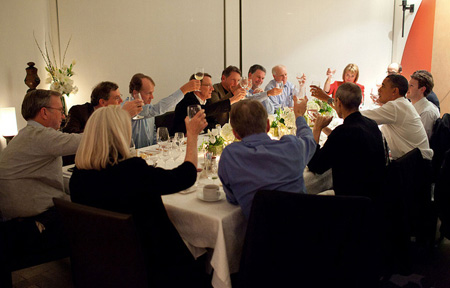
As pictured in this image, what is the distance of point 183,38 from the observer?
6.53 m

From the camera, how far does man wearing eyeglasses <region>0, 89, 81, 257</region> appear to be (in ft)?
7.51

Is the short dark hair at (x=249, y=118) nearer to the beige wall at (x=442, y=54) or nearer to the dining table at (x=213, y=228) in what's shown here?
the dining table at (x=213, y=228)

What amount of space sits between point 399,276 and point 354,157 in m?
0.97

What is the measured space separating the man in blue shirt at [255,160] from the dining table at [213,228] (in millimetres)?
78

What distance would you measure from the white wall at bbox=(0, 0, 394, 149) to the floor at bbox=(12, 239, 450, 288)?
2.71 metres

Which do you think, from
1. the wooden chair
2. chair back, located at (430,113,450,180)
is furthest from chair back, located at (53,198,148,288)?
chair back, located at (430,113,450,180)

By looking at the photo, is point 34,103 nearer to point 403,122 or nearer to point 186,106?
point 186,106

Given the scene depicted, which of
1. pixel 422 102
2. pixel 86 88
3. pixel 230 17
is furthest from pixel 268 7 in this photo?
pixel 422 102

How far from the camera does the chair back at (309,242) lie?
165cm

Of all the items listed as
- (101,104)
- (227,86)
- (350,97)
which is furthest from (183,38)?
(350,97)

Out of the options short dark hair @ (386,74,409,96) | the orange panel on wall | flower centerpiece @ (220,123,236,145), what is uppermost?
the orange panel on wall

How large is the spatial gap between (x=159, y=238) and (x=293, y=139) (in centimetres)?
83

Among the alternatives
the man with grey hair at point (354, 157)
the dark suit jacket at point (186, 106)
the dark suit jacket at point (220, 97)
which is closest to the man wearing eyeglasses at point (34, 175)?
the man with grey hair at point (354, 157)

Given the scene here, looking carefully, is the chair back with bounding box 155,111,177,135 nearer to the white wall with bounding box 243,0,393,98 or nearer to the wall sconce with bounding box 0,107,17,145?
the wall sconce with bounding box 0,107,17,145
